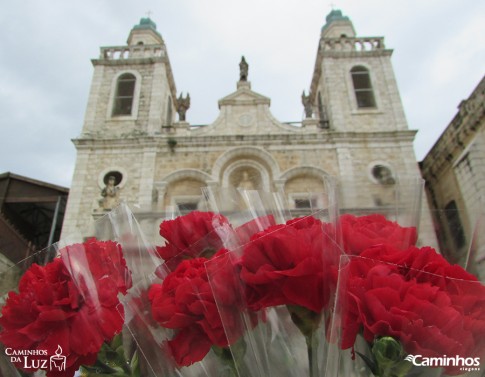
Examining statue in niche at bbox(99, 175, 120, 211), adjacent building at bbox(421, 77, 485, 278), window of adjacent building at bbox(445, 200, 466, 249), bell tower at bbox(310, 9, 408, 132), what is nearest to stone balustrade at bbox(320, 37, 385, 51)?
bell tower at bbox(310, 9, 408, 132)

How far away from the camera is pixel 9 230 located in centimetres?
925

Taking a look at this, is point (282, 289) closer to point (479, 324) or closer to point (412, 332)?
point (412, 332)

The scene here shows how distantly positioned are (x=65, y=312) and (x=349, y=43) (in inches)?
679

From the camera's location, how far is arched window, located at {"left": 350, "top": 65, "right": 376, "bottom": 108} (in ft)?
48.8

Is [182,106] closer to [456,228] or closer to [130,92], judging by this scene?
[130,92]

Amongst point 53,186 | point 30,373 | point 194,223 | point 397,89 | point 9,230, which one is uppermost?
point 397,89

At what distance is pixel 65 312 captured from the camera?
961mm

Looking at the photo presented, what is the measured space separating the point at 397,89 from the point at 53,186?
13153mm

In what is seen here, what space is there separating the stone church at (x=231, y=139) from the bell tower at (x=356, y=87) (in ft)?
0.13

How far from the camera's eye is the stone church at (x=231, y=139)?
504 inches

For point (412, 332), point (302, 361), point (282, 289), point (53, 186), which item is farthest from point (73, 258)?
point (53, 186)

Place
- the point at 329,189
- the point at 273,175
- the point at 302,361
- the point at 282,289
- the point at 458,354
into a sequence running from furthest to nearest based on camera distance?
1. the point at 273,175
2. the point at 329,189
3. the point at 302,361
4. the point at 282,289
5. the point at 458,354

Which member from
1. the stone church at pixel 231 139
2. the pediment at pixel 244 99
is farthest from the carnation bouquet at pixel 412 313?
the pediment at pixel 244 99

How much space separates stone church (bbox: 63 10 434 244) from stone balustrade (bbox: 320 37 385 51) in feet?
0.61
